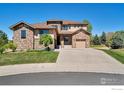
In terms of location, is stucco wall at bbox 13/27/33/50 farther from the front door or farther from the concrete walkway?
the concrete walkway

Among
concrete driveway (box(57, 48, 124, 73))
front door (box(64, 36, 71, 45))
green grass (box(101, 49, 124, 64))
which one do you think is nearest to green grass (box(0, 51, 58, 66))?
concrete driveway (box(57, 48, 124, 73))

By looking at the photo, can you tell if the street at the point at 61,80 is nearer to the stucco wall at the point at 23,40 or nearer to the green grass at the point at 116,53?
the green grass at the point at 116,53

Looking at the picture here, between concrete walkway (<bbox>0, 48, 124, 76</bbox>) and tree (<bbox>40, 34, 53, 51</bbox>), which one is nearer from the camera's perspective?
concrete walkway (<bbox>0, 48, 124, 76</bbox>)

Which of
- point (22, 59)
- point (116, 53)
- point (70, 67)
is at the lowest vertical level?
point (70, 67)

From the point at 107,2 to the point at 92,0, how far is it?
42 centimetres

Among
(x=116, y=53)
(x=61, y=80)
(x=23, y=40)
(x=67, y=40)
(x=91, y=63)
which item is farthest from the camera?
(x=67, y=40)

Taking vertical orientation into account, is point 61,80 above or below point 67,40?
below

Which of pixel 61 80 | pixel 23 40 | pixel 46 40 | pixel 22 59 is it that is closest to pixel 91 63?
pixel 22 59

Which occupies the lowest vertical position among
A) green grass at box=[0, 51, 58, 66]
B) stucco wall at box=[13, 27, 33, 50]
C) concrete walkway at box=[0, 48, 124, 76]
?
concrete walkway at box=[0, 48, 124, 76]

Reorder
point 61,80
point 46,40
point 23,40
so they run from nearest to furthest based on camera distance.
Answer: point 61,80 → point 23,40 → point 46,40

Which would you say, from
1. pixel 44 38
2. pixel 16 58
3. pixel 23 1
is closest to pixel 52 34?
pixel 44 38

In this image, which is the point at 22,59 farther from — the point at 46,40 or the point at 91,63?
the point at 46,40

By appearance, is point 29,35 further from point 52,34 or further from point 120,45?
point 120,45
